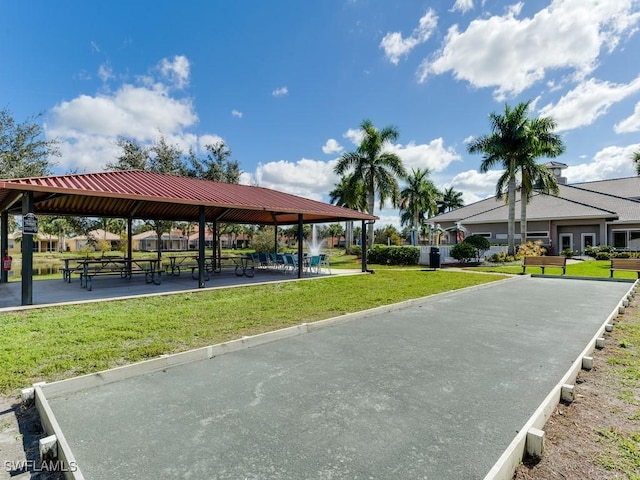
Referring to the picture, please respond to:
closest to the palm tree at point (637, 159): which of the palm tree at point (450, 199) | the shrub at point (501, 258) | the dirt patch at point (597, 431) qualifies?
the shrub at point (501, 258)

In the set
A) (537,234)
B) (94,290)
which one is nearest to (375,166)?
(537,234)

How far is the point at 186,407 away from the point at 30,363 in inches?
111

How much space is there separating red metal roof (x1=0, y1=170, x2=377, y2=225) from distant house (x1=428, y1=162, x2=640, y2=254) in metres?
22.7

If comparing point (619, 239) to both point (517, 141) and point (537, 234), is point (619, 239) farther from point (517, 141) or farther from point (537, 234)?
point (517, 141)

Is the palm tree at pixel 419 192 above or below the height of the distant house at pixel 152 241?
above

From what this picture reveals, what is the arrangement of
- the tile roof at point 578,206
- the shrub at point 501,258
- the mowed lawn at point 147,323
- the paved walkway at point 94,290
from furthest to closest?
the tile roof at point 578,206
the shrub at point 501,258
the paved walkway at point 94,290
the mowed lawn at point 147,323

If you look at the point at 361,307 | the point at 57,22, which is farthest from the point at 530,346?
the point at 57,22

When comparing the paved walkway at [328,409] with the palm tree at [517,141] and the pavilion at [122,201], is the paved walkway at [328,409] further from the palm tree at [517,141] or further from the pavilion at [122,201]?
the palm tree at [517,141]

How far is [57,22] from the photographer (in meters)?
14.2

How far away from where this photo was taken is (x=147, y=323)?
7.00 metres

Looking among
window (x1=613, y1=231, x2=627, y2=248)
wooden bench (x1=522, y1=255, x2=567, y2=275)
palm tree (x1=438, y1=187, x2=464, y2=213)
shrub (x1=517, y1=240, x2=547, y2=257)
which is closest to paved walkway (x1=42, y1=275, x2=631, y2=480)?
wooden bench (x1=522, y1=255, x2=567, y2=275)

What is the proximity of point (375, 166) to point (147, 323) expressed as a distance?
24826 mm

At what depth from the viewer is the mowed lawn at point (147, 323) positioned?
4.89m

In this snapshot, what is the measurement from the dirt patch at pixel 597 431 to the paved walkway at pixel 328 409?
0.29 m
